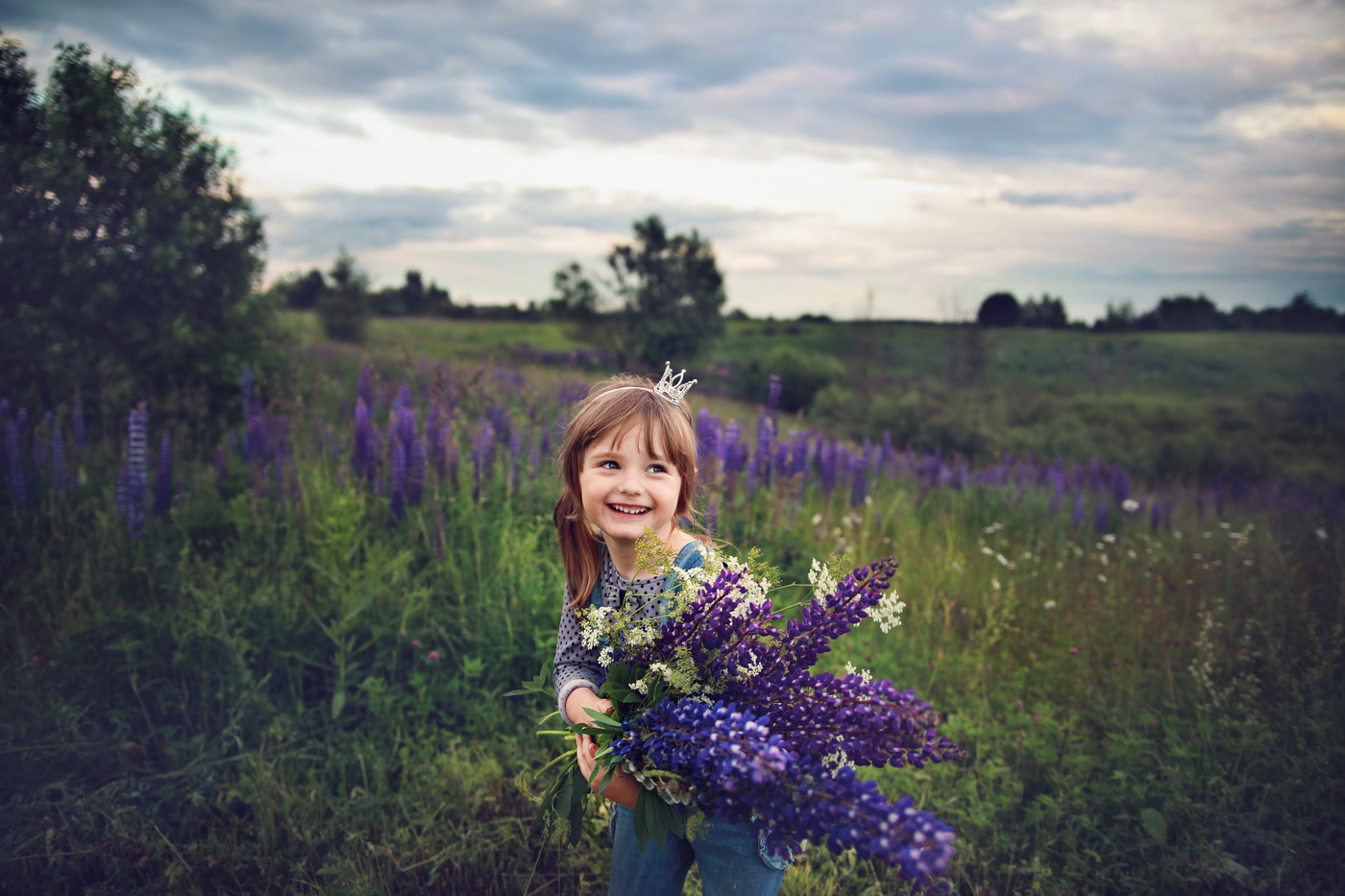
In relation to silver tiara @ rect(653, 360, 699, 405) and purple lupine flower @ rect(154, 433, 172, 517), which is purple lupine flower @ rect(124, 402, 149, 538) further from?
silver tiara @ rect(653, 360, 699, 405)

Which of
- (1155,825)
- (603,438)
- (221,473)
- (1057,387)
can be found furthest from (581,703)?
(1057,387)

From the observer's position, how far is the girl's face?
180cm

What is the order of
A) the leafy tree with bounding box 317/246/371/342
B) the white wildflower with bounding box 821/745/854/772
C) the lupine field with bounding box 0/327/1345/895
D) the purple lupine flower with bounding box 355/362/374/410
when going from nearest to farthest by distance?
1. the white wildflower with bounding box 821/745/854/772
2. the lupine field with bounding box 0/327/1345/895
3. the purple lupine flower with bounding box 355/362/374/410
4. the leafy tree with bounding box 317/246/371/342

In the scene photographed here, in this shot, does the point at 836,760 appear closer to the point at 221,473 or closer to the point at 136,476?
the point at 136,476

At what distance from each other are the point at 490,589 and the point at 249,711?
1.21 m

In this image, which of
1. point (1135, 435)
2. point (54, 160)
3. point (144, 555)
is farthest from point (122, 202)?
point (1135, 435)

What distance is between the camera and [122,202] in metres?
7.62

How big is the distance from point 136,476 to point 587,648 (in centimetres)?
368

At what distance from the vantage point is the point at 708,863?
1674 mm

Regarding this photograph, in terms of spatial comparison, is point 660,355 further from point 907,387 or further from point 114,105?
point 114,105

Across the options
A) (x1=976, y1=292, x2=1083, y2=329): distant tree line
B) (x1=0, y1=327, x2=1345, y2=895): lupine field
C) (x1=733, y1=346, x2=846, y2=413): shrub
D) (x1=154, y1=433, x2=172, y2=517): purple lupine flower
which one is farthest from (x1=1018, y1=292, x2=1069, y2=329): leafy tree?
(x1=154, y1=433, x2=172, y2=517): purple lupine flower

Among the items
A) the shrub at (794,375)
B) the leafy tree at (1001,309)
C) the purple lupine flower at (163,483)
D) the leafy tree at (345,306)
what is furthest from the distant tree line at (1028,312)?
the purple lupine flower at (163,483)

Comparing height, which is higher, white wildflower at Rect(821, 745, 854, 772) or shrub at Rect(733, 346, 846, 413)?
shrub at Rect(733, 346, 846, 413)

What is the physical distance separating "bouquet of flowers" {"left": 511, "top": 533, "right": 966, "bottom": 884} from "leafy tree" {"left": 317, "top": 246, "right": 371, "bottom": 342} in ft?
63.2
